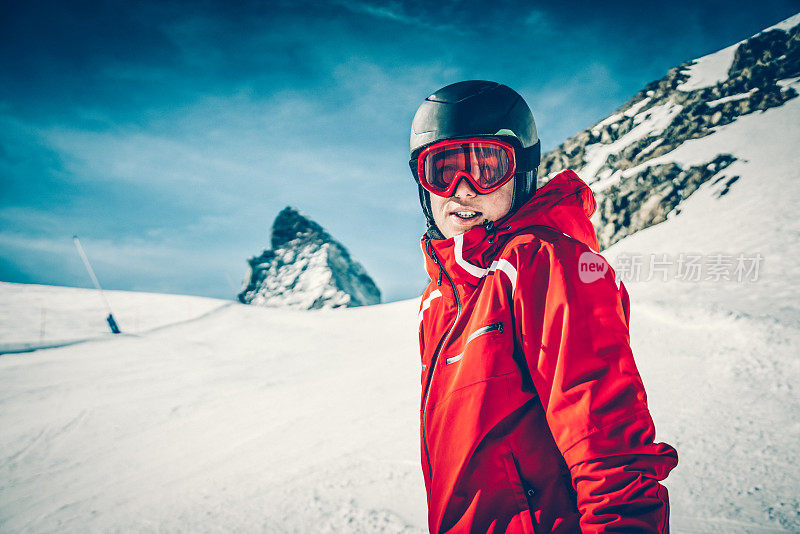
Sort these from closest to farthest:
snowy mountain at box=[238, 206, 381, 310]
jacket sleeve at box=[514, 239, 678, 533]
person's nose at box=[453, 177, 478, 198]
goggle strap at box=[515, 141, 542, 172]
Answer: jacket sleeve at box=[514, 239, 678, 533]
person's nose at box=[453, 177, 478, 198]
goggle strap at box=[515, 141, 542, 172]
snowy mountain at box=[238, 206, 381, 310]

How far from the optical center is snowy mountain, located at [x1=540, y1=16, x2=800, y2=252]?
2052 centimetres

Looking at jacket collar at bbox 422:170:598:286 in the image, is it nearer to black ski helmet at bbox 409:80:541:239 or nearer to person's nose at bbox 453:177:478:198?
person's nose at bbox 453:177:478:198

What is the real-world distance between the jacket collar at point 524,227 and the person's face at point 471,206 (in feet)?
0.68

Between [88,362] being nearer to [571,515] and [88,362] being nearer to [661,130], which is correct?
[571,515]

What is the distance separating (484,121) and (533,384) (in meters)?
1.42

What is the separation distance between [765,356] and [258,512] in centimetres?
676

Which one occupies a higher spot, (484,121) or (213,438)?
(484,121)

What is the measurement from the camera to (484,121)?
6.20ft

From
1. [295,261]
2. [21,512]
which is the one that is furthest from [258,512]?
[295,261]

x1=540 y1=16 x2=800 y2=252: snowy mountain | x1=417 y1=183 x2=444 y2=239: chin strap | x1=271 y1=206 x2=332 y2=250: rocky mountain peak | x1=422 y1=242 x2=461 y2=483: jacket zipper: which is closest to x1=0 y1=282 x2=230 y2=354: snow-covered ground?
x1=417 y1=183 x2=444 y2=239: chin strap

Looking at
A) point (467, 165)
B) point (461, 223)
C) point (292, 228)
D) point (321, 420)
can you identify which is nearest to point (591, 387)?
point (461, 223)

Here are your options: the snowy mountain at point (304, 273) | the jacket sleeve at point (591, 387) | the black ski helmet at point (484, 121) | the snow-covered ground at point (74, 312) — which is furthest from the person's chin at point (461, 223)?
the snowy mountain at point (304, 273)

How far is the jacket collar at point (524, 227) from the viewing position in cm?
132

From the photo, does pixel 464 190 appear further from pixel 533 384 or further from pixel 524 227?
pixel 533 384
